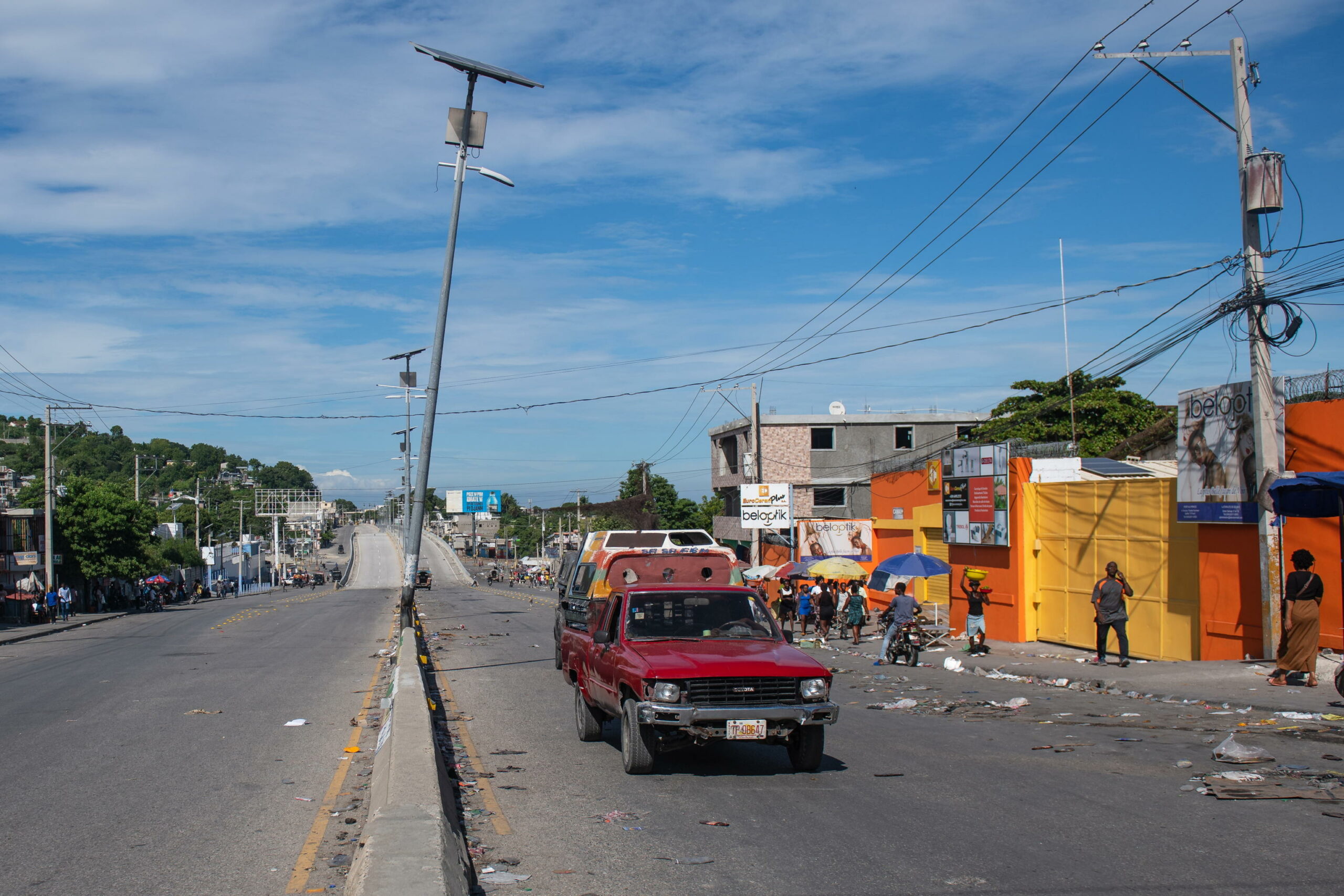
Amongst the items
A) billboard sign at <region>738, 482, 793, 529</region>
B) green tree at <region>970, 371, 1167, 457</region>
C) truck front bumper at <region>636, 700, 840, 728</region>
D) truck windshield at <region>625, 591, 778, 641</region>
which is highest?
A: green tree at <region>970, 371, 1167, 457</region>

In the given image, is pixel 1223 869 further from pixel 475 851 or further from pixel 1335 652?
pixel 1335 652

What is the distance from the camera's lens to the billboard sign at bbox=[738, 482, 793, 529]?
139 ft

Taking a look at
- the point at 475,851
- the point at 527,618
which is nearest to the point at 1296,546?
the point at 475,851

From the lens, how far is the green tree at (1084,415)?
50125mm

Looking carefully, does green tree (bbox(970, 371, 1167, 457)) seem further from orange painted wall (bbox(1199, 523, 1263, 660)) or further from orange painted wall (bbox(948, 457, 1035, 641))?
orange painted wall (bbox(1199, 523, 1263, 660))

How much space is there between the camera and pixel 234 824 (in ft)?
25.5

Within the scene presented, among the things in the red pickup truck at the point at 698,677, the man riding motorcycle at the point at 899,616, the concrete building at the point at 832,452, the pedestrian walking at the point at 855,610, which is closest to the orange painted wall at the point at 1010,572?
the pedestrian walking at the point at 855,610

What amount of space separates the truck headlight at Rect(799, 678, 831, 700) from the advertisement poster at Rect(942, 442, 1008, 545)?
16164 millimetres

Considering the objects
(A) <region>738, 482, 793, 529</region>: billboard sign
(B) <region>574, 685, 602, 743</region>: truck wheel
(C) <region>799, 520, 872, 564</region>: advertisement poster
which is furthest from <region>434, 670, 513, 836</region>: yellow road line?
(C) <region>799, 520, 872, 564</region>: advertisement poster

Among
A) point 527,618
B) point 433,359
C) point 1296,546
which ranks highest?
point 433,359

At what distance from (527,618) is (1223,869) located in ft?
101

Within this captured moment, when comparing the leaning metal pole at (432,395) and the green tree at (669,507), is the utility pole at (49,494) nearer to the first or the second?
the leaning metal pole at (432,395)

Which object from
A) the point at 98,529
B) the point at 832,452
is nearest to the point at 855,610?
the point at 832,452

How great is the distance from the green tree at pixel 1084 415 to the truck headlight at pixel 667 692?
43.4 meters
